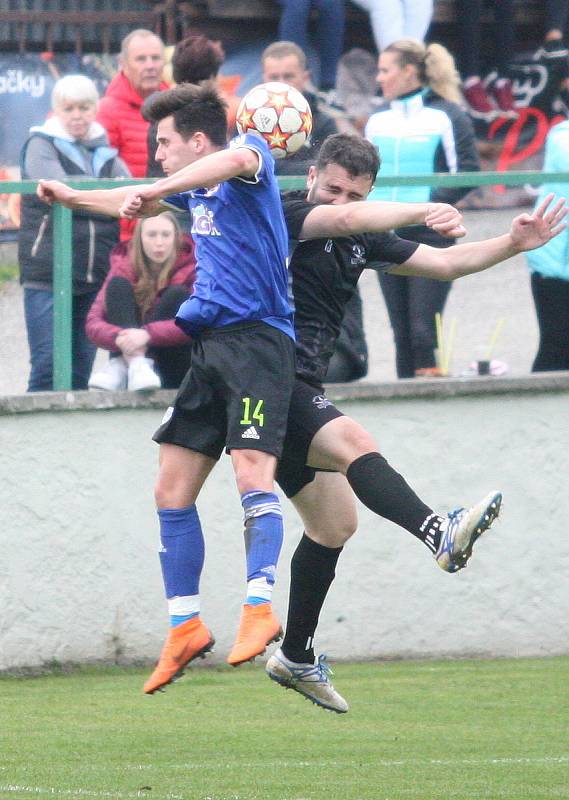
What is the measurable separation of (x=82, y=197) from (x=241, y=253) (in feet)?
2.74

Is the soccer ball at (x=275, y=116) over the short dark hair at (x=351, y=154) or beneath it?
over

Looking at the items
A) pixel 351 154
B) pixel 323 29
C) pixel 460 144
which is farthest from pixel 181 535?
pixel 323 29

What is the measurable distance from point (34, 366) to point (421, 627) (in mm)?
2792

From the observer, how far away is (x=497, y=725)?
8844mm

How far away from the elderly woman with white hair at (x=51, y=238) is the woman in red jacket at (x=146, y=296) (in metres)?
0.10

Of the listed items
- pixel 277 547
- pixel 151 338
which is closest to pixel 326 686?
pixel 277 547

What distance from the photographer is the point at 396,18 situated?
14.1 m

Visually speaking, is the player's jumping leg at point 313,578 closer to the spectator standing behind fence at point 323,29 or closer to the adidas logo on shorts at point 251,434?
the adidas logo on shorts at point 251,434

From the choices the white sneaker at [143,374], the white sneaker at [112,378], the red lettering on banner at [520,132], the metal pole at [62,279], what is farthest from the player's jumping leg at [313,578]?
the red lettering on banner at [520,132]

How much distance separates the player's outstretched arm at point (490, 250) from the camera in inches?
270

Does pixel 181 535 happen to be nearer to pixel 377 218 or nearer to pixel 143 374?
pixel 377 218

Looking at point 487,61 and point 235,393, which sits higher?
point 487,61

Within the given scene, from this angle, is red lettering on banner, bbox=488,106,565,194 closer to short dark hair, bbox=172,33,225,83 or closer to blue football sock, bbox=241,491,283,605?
short dark hair, bbox=172,33,225,83

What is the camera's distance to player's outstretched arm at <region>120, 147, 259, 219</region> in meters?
6.39
